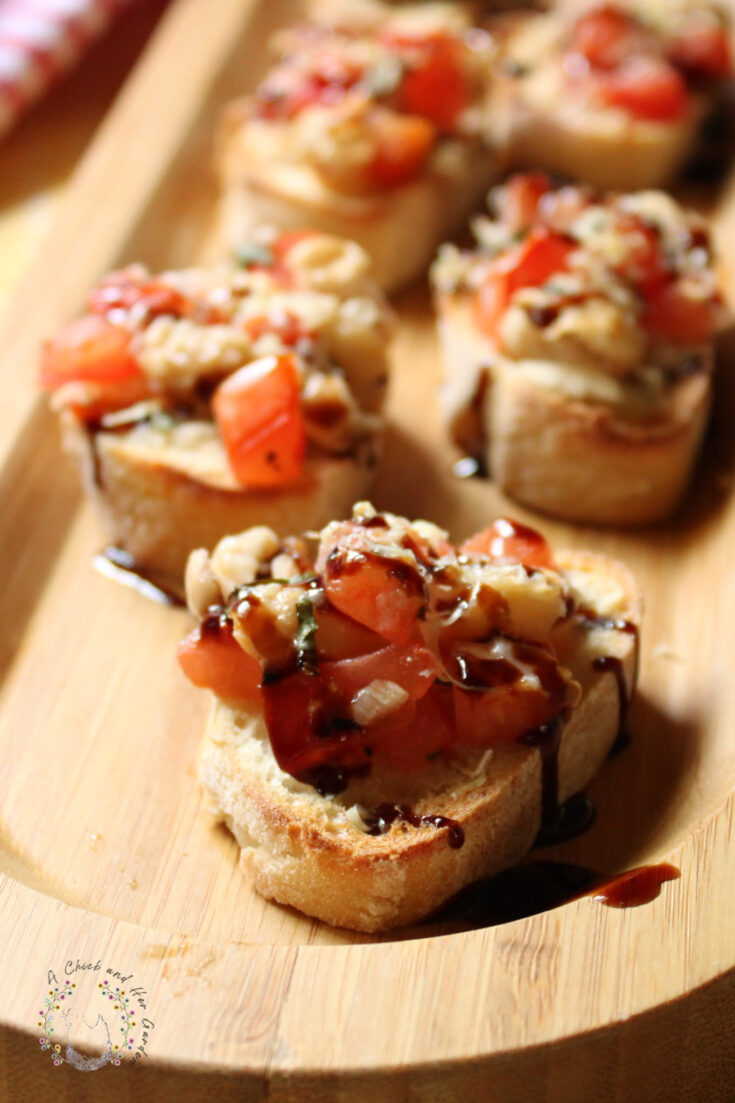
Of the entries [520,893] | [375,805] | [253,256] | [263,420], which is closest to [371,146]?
[253,256]

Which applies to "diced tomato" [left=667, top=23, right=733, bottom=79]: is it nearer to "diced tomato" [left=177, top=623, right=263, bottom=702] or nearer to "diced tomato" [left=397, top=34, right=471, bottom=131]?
"diced tomato" [left=397, top=34, right=471, bottom=131]

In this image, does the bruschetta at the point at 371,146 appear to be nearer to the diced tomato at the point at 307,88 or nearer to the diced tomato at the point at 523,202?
the diced tomato at the point at 307,88

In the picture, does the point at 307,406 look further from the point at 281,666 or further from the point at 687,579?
the point at 687,579

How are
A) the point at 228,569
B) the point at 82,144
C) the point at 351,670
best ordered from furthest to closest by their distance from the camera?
the point at 82,144
the point at 228,569
the point at 351,670

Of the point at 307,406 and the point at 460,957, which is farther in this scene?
the point at 307,406

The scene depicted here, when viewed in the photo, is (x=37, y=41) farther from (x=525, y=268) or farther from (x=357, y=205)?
(x=525, y=268)

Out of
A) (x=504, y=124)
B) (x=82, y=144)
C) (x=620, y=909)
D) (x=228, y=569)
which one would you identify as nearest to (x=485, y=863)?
(x=620, y=909)

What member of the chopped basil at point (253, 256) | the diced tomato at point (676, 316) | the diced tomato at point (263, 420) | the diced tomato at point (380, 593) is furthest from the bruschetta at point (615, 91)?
the diced tomato at point (380, 593)
